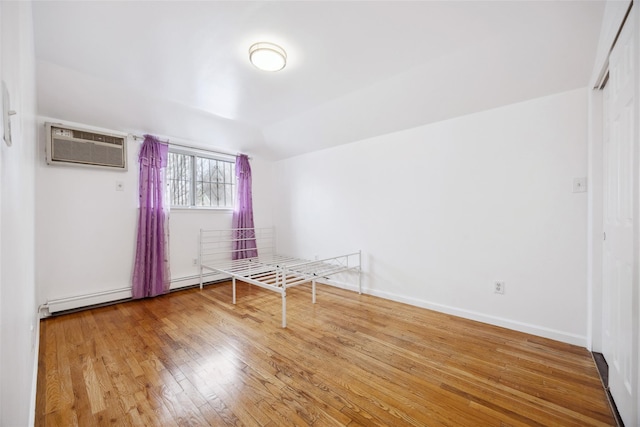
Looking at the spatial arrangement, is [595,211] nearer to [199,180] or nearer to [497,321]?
[497,321]

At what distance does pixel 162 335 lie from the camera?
2205 mm

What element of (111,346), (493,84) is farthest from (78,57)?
(493,84)

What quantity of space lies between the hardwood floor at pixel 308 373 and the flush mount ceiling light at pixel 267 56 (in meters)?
2.25

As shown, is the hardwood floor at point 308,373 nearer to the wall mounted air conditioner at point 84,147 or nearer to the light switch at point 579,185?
the light switch at point 579,185

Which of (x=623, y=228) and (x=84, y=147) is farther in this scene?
(x=84, y=147)

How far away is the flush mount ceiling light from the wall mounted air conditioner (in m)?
2.12

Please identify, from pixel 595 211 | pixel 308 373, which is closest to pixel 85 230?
pixel 308 373

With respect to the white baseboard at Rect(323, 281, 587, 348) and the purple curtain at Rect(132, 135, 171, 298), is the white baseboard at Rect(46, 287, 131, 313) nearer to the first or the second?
the purple curtain at Rect(132, 135, 171, 298)

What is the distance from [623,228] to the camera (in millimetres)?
1271

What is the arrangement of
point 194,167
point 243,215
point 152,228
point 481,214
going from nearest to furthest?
point 481,214
point 152,228
point 194,167
point 243,215

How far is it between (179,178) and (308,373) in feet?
10.5

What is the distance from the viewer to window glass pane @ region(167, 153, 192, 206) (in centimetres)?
357

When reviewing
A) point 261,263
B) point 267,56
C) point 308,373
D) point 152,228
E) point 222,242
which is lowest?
point 308,373

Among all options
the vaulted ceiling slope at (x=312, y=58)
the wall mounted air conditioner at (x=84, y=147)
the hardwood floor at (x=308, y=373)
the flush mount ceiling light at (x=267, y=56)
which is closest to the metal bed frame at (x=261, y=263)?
the hardwood floor at (x=308, y=373)
